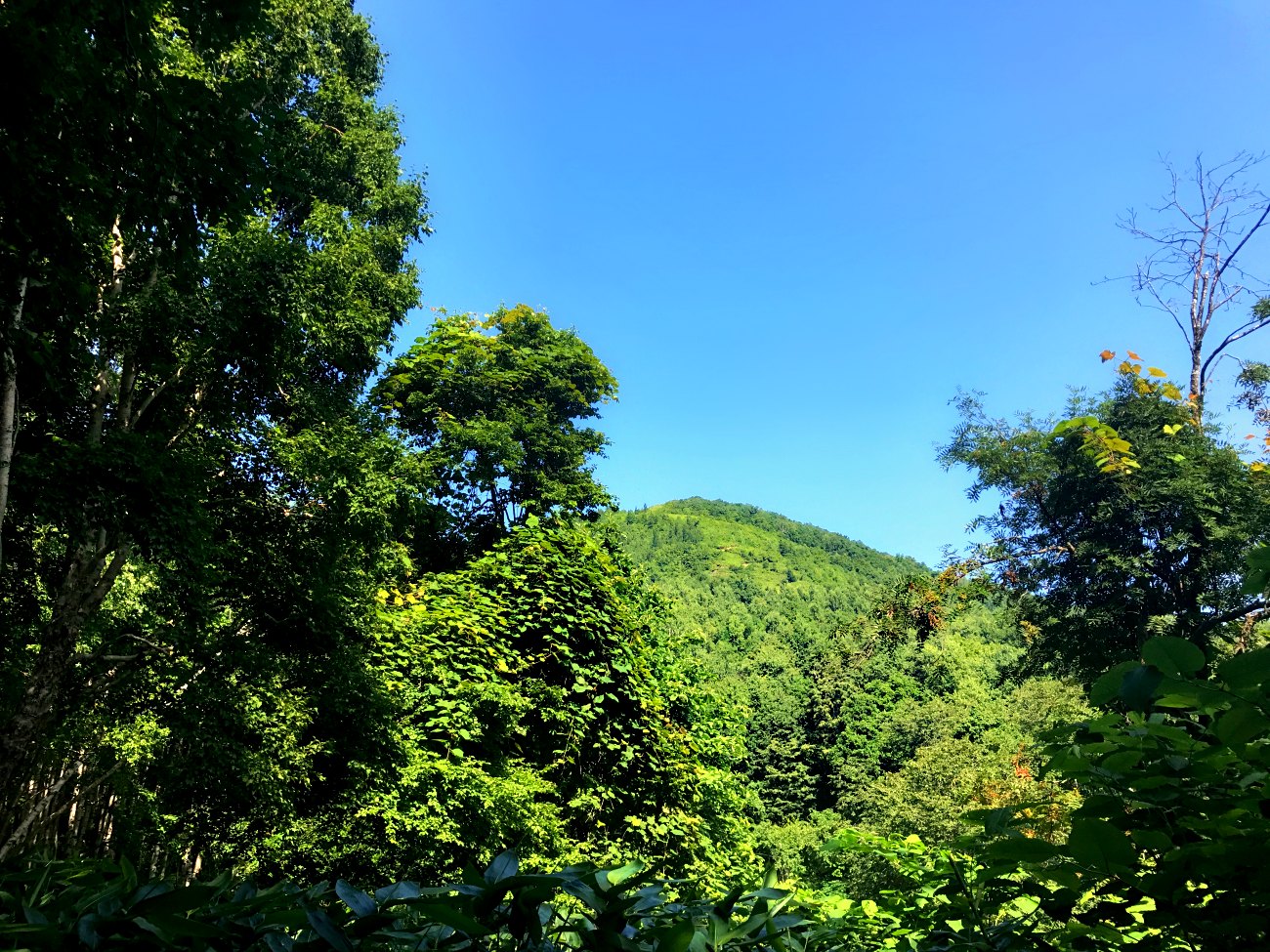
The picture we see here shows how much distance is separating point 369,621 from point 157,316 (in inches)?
140

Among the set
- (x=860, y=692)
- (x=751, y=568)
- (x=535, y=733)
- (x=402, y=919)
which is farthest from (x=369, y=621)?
(x=751, y=568)

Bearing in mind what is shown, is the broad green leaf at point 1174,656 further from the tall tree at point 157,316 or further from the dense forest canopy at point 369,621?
the tall tree at point 157,316

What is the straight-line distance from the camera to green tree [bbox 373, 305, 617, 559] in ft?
44.2

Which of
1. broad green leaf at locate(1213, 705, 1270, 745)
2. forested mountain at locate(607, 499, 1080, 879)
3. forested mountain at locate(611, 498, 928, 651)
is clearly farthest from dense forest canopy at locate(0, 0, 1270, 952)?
forested mountain at locate(611, 498, 928, 651)

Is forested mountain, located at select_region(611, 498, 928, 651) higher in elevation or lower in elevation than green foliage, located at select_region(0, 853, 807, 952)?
higher

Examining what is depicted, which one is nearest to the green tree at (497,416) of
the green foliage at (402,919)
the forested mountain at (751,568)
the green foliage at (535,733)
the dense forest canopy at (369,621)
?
the dense forest canopy at (369,621)

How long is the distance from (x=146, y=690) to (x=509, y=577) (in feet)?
13.7

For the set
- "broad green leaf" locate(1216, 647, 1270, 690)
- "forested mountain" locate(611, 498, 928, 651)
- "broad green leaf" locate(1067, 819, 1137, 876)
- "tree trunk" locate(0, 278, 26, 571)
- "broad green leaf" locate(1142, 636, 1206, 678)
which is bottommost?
"broad green leaf" locate(1067, 819, 1137, 876)

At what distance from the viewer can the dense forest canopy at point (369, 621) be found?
0.90 meters

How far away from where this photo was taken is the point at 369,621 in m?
7.46

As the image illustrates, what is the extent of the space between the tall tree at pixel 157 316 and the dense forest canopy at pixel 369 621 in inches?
1.2

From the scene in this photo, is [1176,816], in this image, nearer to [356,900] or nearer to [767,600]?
[356,900]

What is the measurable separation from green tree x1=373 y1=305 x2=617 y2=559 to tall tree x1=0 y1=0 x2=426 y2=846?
196 inches

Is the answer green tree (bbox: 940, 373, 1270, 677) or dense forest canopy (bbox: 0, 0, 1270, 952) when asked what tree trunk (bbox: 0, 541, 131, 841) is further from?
Result: green tree (bbox: 940, 373, 1270, 677)
